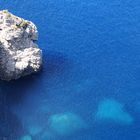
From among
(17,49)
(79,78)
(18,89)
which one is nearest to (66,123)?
(18,89)

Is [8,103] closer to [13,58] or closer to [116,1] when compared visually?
[13,58]

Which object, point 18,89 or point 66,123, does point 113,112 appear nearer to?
point 66,123

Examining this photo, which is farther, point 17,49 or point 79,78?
point 79,78

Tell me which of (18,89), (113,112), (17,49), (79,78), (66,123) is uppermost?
(17,49)

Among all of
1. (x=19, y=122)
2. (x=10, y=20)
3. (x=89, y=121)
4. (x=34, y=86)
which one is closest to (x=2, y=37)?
(x=10, y=20)

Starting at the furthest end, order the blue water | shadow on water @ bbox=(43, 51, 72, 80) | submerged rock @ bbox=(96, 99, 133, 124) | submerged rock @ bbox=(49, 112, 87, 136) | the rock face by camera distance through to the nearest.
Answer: shadow on water @ bbox=(43, 51, 72, 80), the rock face, submerged rock @ bbox=(96, 99, 133, 124), the blue water, submerged rock @ bbox=(49, 112, 87, 136)

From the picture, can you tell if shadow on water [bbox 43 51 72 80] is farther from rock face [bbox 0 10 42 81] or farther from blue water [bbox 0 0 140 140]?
rock face [bbox 0 10 42 81]

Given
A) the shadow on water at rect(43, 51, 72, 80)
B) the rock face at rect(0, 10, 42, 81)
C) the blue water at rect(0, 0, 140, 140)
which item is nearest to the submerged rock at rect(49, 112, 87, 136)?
the blue water at rect(0, 0, 140, 140)

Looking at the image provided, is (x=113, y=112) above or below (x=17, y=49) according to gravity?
below
